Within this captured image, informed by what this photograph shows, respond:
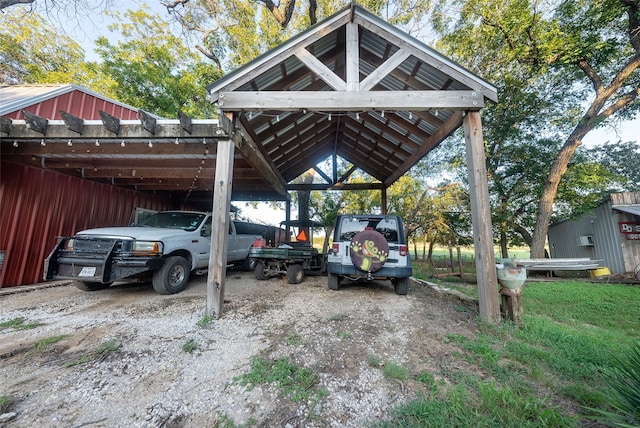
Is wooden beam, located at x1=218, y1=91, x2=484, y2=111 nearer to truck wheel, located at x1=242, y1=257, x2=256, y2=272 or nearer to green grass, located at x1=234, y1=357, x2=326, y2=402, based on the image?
green grass, located at x1=234, y1=357, x2=326, y2=402

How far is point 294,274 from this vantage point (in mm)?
5930

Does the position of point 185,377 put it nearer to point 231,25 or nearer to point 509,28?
point 509,28

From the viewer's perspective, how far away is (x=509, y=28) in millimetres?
8289

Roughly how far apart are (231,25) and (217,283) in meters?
14.1

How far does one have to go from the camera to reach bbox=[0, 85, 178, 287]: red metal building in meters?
5.01

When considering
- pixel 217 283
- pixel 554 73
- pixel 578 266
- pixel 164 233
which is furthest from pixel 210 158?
pixel 554 73

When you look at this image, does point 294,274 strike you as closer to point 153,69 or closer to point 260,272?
point 260,272

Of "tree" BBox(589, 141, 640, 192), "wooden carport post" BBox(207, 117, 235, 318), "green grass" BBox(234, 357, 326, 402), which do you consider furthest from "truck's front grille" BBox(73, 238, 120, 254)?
"tree" BBox(589, 141, 640, 192)

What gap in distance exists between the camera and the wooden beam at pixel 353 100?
3.86 metres

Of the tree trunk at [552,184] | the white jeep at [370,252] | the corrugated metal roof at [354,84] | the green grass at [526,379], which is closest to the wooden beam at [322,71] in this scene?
the corrugated metal roof at [354,84]

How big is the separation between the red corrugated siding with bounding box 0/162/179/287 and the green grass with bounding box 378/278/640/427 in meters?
7.83

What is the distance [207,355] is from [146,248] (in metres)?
2.68

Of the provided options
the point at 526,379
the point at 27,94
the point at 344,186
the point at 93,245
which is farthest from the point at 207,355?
the point at 27,94

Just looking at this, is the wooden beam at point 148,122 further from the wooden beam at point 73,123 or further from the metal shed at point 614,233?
the metal shed at point 614,233
